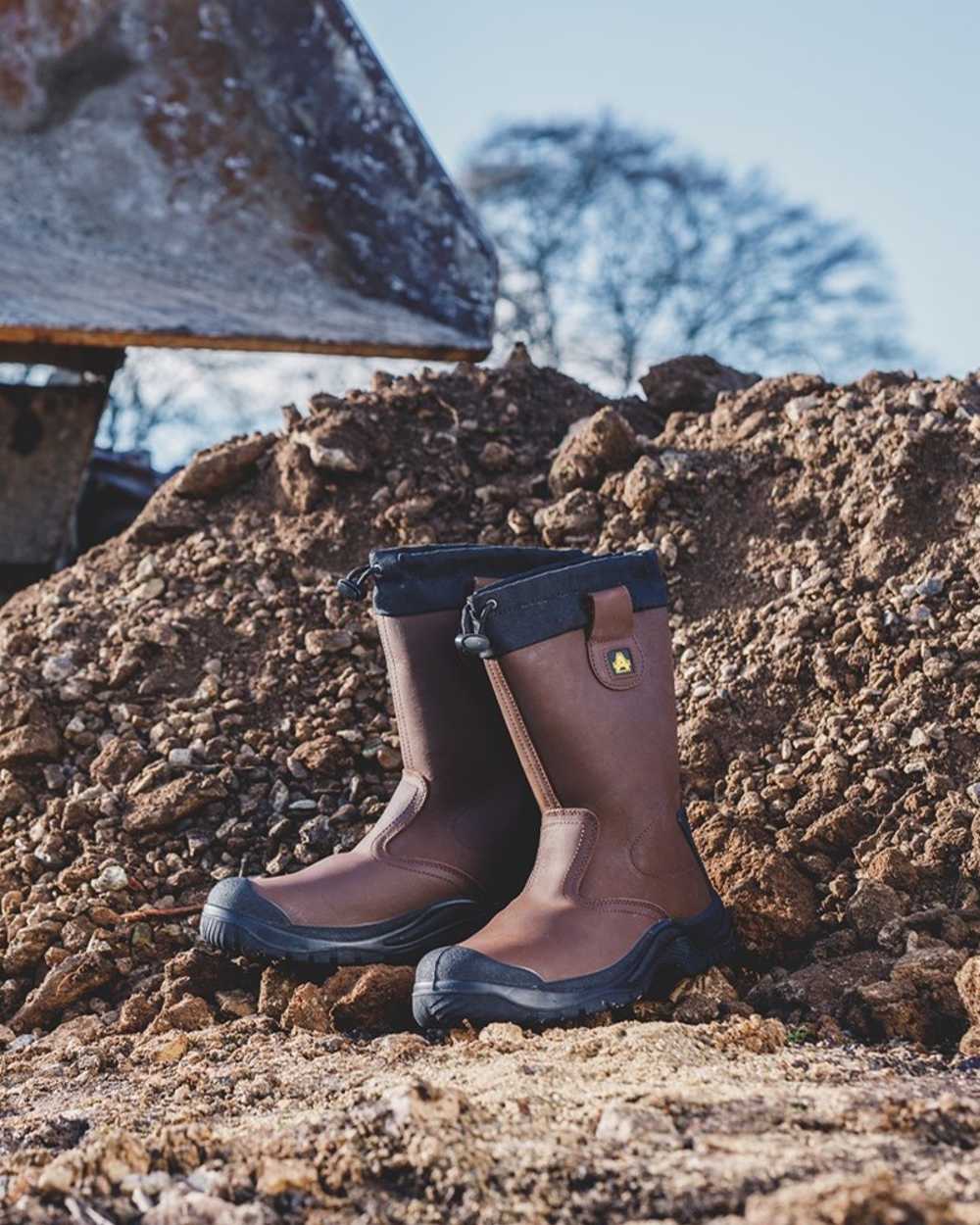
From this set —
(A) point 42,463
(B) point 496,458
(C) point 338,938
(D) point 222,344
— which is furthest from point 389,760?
(A) point 42,463

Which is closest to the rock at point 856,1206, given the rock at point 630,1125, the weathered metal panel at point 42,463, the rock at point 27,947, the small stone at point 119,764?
the rock at point 630,1125

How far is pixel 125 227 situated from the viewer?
5.01 metres

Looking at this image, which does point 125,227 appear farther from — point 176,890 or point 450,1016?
point 450,1016

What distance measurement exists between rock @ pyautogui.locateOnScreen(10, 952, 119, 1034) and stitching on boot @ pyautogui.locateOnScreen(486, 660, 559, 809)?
79 centimetres

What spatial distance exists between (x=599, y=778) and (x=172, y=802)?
93 centimetres

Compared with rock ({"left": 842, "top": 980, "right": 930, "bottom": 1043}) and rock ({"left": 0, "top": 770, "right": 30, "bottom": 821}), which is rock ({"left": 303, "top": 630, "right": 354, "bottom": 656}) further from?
rock ({"left": 842, "top": 980, "right": 930, "bottom": 1043})

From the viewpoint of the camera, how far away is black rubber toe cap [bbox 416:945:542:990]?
1928mm

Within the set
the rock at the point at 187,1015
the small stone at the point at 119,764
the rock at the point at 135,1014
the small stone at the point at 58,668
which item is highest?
the small stone at the point at 58,668

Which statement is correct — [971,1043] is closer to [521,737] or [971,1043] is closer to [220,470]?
[521,737]

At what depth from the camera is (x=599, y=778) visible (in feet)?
6.89

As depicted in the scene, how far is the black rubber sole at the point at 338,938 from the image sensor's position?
217cm

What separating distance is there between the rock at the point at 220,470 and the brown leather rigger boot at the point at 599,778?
151cm

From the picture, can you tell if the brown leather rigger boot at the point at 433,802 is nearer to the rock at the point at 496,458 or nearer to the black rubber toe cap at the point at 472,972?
the black rubber toe cap at the point at 472,972

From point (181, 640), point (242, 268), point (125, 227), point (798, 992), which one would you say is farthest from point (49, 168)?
point (798, 992)
